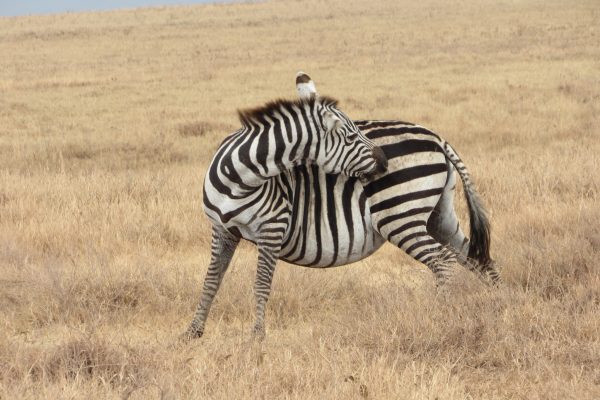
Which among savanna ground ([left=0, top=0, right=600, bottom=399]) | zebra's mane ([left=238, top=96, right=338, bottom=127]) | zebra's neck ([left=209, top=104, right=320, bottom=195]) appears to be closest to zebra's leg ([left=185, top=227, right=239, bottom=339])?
savanna ground ([left=0, top=0, right=600, bottom=399])

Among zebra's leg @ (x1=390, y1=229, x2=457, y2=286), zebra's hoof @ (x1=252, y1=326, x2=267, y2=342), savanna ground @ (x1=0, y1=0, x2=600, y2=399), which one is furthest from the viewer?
zebra's leg @ (x1=390, y1=229, x2=457, y2=286)

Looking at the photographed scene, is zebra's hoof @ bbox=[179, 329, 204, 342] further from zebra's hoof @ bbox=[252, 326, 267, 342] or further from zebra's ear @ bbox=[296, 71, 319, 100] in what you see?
zebra's ear @ bbox=[296, 71, 319, 100]

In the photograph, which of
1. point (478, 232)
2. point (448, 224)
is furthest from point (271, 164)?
point (478, 232)

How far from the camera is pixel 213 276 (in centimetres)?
584

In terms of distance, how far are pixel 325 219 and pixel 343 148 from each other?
1.64 ft

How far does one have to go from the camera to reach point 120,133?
16922 mm

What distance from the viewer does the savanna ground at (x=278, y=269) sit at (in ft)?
14.7

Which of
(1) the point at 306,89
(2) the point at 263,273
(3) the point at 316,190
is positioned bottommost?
(2) the point at 263,273

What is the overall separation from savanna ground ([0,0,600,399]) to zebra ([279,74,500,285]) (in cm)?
39

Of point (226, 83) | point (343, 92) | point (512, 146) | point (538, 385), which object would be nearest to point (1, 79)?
point (226, 83)

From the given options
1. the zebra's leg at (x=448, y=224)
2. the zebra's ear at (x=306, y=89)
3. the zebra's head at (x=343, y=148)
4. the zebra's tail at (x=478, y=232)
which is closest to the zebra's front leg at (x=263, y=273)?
the zebra's head at (x=343, y=148)

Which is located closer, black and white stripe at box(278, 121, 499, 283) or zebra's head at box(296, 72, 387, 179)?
zebra's head at box(296, 72, 387, 179)

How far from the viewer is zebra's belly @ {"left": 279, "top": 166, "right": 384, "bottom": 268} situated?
227 inches

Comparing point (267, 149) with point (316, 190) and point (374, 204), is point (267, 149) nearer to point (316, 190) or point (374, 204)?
point (316, 190)
